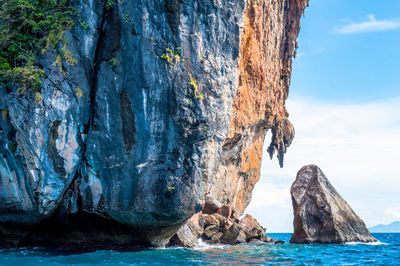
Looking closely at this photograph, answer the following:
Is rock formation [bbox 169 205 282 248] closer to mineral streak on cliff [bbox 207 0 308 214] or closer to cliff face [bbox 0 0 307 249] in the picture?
cliff face [bbox 0 0 307 249]

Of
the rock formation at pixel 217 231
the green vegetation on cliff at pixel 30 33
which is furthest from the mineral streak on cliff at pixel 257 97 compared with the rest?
the green vegetation on cliff at pixel 30 33

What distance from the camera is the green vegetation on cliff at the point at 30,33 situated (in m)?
13.5

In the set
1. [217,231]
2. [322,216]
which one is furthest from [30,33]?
[322,216]

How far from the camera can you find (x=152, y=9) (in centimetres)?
1416

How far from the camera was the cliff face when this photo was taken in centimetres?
1330

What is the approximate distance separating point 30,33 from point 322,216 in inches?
744

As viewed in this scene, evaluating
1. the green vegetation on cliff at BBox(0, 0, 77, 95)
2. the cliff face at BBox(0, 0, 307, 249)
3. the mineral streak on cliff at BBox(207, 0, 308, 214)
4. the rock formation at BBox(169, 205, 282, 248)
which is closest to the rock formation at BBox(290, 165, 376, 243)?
the rock formation at BBox(169, 205, 282, 248)

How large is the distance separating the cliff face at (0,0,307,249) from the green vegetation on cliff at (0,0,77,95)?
1.00ft

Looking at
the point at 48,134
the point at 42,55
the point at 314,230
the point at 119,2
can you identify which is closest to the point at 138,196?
the point at 48,134

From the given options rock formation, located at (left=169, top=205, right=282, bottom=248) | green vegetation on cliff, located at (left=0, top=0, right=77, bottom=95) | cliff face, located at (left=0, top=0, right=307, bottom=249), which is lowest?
rock formation, located at (left=169, top=205, right=282, bottom=248)

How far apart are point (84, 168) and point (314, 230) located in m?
15.4

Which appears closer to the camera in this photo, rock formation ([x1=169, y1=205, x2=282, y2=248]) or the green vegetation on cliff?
the green vegetation on cliff

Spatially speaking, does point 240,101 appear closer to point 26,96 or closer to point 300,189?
point 300,189

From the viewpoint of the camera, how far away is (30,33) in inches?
573
